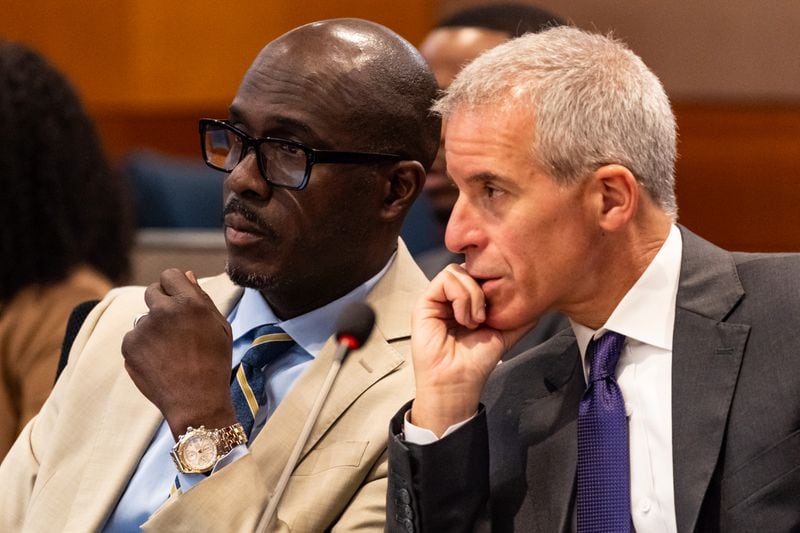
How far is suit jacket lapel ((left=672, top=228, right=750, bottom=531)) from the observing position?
1.57 m

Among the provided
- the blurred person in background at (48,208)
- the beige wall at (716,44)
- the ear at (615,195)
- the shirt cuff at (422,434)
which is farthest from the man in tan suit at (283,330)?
the beige wall at (716,44)

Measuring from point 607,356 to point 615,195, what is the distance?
211 mm

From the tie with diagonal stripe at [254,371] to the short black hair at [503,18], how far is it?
1.37m

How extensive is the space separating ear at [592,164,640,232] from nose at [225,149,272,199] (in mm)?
535

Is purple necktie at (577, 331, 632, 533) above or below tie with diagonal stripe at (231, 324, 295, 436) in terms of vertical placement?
above

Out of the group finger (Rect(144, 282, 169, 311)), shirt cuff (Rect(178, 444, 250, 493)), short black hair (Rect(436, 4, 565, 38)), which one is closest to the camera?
shirt cuff (Rect(178, 444, 250, 493))

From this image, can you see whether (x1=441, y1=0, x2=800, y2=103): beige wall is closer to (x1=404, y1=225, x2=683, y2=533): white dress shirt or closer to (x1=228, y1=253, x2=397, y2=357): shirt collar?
(x1=228, y1=253, x2=397, y2=357): shirt collar

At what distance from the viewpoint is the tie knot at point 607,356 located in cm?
170

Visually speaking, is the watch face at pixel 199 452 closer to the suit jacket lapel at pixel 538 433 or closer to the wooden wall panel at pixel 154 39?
the suit jacket lapel at pixel 538 433

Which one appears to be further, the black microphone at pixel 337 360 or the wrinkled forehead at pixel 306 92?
the wrinkled forehead at pixel 306 92

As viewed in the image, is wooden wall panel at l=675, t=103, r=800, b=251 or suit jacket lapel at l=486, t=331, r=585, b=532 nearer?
suit jacket lapel at l=486, t=331, r=585, b=532

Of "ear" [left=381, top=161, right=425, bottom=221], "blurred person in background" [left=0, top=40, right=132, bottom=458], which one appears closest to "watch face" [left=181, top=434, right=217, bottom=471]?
"ear" [left=381, top=161, right=425, bottom=221]

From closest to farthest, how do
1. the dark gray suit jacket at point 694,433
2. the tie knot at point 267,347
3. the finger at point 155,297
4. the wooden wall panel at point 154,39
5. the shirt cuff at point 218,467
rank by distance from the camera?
the dark gray suit jacket at point 694,433 → the shirt cuff at point 218,467 → the finger at point 155,297 → the tie knot at point 267,347 → the wooden wall panel at point 154,39

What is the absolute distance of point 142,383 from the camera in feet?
6.07
